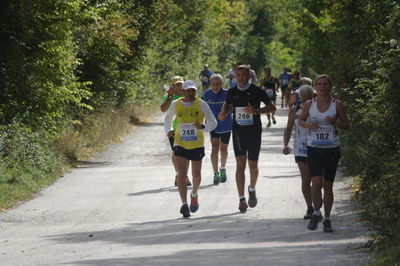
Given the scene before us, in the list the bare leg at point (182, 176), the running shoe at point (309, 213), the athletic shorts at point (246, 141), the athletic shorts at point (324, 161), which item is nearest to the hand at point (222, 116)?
the athletic shorts at point (246, 141)

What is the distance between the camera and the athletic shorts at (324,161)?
37.9 ft

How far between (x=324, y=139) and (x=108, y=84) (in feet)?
54.4

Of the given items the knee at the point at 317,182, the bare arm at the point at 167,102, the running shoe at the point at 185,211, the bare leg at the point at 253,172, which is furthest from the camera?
the bare arm at the point at 167,102

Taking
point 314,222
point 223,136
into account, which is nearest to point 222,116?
point 314,222

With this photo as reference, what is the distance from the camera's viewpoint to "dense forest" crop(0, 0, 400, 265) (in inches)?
424

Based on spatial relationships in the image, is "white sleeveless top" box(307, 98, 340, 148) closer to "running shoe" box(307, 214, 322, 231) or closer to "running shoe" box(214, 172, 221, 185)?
"running shoe" box(307, 214, 322, 231)

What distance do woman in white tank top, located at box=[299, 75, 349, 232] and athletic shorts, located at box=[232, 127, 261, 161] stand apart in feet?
8.04

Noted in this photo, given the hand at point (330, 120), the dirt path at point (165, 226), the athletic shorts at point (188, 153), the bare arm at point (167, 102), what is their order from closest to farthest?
the dirt path at point (165, 226) < the hand at point (330, 120) < the athletic shorts at point (188, 153) < the bare arm at point (167, 102)

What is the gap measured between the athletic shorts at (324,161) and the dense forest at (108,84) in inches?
14.6

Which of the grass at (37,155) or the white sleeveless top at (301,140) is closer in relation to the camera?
the white sleeveless top at (301,140)

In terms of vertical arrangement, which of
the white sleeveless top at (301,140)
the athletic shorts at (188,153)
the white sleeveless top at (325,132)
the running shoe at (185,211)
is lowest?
the running shoe at (185,211)

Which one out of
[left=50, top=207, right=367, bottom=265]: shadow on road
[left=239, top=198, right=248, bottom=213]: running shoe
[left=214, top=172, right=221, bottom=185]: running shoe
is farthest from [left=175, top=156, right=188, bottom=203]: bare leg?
[left=214, top=172, right=221, bottom=185]: running shoe

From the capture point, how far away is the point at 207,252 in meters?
10.2

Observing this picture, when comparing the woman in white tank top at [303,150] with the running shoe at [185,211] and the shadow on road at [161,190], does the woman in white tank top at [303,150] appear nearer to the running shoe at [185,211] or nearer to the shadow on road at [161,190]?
the running shoe at [185,211]
